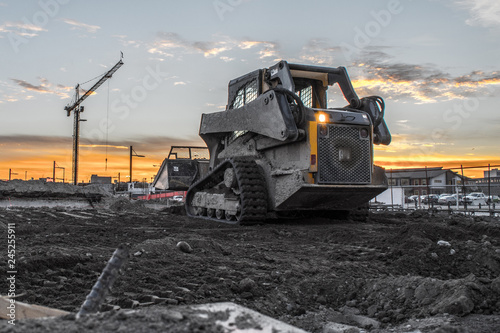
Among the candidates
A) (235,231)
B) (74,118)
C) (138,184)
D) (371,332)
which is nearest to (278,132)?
(235,231)

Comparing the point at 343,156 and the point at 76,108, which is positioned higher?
the point at 76,108

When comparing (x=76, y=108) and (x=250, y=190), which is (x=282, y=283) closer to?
(x=250, y=190)

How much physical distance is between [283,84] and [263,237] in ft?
11.3

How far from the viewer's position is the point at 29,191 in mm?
17703

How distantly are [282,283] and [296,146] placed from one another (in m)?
5.26

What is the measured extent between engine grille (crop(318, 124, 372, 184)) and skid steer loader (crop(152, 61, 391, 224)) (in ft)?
0.06

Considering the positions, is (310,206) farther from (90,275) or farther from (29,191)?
(29,191)

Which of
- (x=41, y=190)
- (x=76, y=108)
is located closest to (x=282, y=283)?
(x=41, y=190)

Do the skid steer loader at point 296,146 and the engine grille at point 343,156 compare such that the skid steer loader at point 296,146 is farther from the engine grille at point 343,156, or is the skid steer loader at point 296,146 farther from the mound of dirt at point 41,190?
the mound of dirt at point 41,190

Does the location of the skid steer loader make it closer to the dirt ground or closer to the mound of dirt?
the dirt ground

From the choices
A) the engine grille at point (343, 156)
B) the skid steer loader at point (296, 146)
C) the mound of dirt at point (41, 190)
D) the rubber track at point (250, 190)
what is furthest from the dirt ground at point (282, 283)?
the mound of dirt at point (41, 190)

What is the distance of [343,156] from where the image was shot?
9.23 metres

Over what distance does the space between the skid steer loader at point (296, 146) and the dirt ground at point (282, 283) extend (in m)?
2.61

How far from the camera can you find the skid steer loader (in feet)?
29.7
